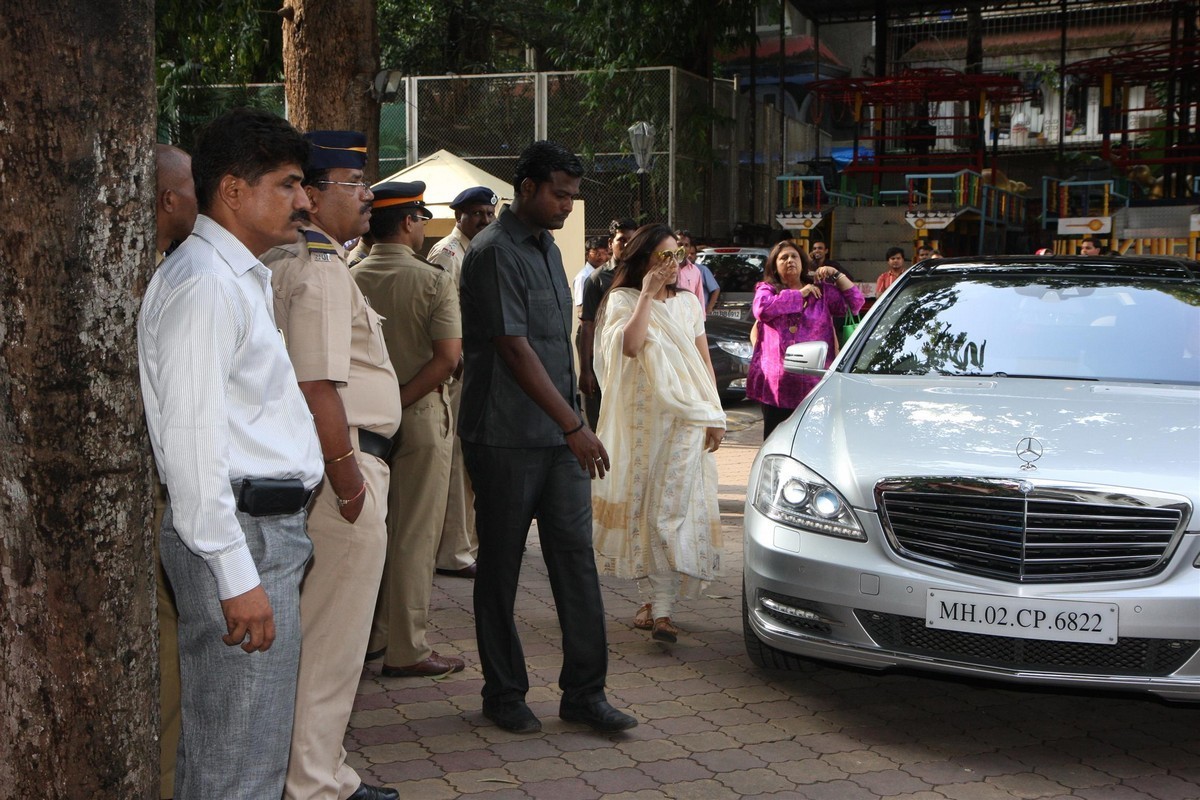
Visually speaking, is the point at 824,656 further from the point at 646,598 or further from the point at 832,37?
the point at 832,37

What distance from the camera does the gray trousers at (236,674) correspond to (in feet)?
8.53

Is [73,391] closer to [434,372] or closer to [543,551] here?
[543,551]

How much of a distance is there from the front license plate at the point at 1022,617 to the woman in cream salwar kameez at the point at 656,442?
1560 mm

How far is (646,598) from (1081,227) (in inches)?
565

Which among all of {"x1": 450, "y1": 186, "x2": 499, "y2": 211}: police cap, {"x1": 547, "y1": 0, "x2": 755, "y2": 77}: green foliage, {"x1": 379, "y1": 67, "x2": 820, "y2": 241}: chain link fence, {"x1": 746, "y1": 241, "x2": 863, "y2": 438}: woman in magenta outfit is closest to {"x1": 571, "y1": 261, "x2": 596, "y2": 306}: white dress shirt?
{"x1": 746, "y1": 241, "x2": 863, "y2": 438}: woman in magenta outfit

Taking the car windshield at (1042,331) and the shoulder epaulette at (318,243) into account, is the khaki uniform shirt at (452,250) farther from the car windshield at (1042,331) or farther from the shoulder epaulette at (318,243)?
the shoulder epaulette at (318,243)

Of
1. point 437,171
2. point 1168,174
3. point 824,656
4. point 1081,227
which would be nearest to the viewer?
point 824,656

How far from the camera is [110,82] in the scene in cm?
247

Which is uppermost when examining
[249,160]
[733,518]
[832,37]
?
[832,37]

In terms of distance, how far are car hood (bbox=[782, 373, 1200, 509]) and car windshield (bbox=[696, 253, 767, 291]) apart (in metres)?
12.1

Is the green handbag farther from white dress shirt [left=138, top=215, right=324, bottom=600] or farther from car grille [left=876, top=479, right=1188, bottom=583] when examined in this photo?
white dress shirt [left=138, top=215, right=324, bottom=600]

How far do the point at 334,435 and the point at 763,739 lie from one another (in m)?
2.11

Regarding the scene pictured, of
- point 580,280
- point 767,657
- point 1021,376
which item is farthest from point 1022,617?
point 580,280

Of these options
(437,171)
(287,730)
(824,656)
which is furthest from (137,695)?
(437,171)
